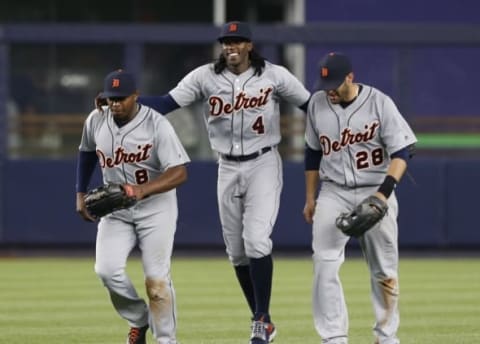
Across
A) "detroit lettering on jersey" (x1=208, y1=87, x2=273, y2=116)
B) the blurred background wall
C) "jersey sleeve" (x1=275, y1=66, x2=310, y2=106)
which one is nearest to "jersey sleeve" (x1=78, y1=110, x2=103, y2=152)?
"detroit lettering on jersey" (x1=208, y1=87, x2=273, y2=116)

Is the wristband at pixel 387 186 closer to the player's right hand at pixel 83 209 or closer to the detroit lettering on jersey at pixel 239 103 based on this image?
the detroit lettering on jersey at pixel 239 103

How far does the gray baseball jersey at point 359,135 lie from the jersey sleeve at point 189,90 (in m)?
0.95

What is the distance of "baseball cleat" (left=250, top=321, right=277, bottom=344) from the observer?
27.9 feet

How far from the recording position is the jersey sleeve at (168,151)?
816 cm

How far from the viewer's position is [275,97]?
8953mm

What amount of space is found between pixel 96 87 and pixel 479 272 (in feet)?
15.9

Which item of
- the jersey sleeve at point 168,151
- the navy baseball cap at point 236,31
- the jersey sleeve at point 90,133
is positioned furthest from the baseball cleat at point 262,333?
the navy baseball cap at point 236,31

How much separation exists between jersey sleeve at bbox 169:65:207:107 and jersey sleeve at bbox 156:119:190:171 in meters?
0.77

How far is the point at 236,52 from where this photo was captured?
8789 mm

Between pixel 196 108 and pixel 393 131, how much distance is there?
25.3 feet

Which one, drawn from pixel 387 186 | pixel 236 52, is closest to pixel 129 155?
pixel 236 52

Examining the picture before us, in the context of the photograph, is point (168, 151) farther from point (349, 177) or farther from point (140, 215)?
point (349, 177)

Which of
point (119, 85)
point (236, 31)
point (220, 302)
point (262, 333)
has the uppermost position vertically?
point (236, 31)

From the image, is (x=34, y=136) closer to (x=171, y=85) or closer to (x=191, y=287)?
(x=171, y=85)
